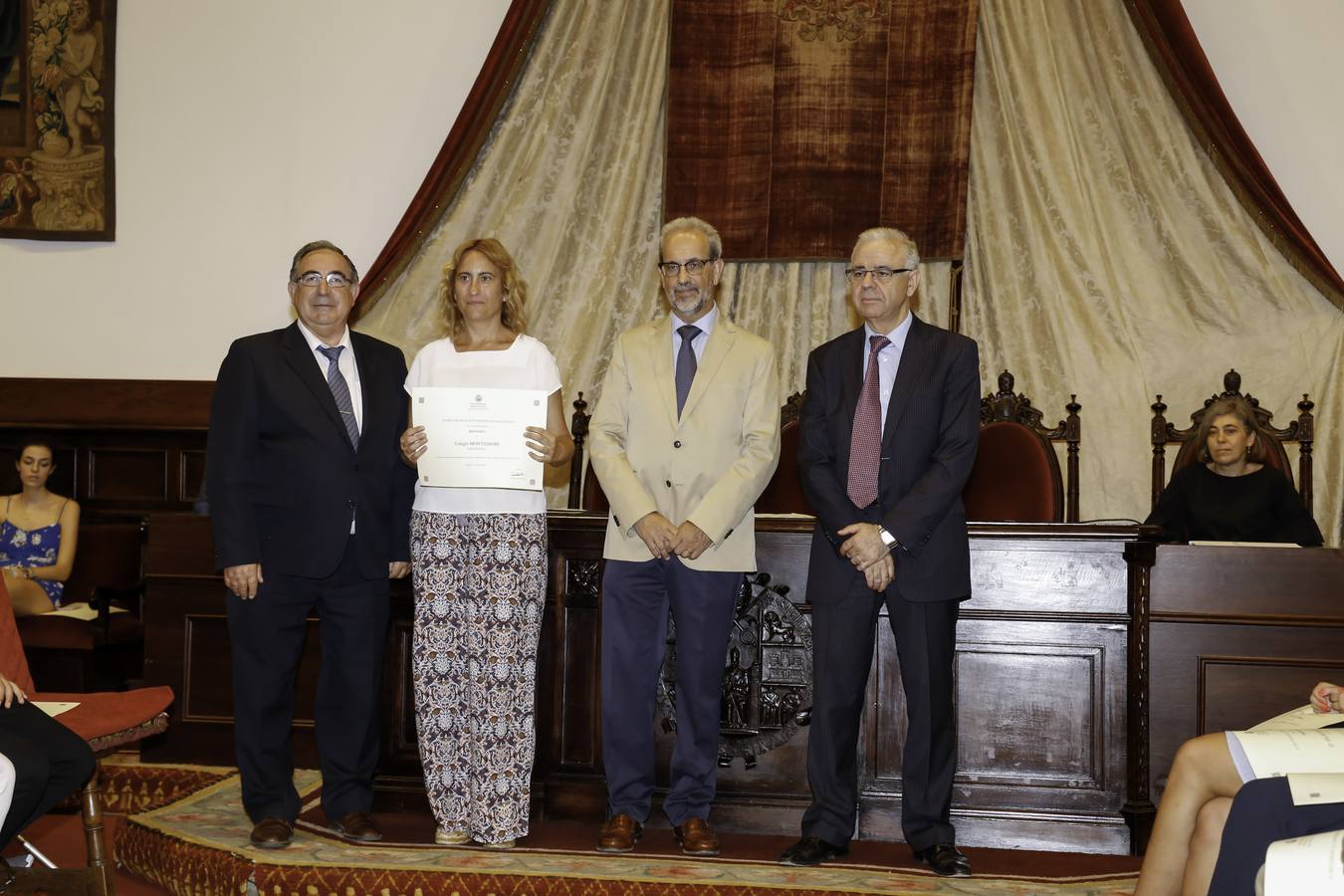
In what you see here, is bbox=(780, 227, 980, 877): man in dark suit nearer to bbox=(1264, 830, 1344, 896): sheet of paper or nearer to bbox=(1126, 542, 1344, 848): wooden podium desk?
bbox=(1126, 542, 1344, 848): wooden podium desk

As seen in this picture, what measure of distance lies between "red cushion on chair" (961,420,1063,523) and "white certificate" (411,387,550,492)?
2.03 meters

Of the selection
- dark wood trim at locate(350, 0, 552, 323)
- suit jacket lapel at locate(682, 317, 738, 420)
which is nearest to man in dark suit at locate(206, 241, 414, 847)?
suit jacket lapel at locate(682, 317, 738, 420)

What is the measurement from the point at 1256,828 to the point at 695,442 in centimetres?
174

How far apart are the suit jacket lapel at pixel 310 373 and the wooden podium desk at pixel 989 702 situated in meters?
0.81

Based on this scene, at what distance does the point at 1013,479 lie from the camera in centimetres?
464

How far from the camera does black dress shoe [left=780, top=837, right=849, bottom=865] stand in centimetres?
314

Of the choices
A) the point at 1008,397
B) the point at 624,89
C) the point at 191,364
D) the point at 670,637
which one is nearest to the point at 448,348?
the point at 670,637

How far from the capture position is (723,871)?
10.1 ft

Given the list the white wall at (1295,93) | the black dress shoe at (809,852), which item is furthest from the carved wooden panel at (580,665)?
the white wall at (1295,93)

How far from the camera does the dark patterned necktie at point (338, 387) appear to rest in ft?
10.8

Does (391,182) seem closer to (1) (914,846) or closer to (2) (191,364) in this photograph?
(2) (191,364)

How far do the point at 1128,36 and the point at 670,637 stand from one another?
3813 millimetres

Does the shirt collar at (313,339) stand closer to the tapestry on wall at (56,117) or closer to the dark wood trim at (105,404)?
the dark wood trim at (105,404)

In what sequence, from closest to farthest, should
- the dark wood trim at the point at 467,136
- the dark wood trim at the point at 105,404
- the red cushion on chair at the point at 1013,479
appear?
the red cushion on chair at the point at 1013,479 < the dark wood trim at the point at 467,136 < the dark wood trim at the point at 105,404
